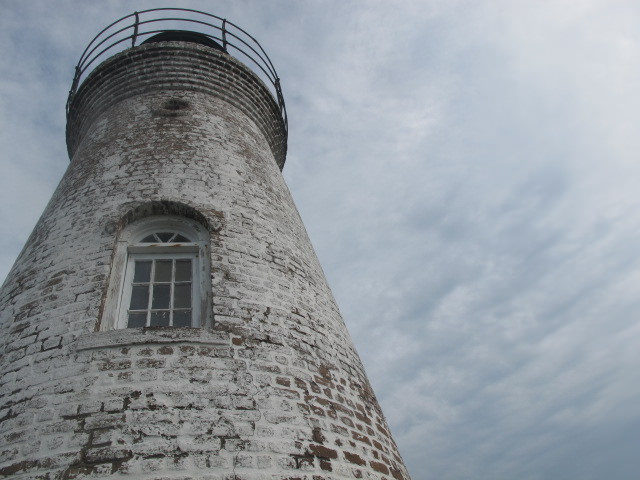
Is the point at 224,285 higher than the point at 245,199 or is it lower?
lower

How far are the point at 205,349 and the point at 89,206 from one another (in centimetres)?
266

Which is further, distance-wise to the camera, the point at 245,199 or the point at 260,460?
the point at 245,199

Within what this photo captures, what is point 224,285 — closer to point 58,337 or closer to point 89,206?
point 58,337

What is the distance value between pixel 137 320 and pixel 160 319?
0.19m

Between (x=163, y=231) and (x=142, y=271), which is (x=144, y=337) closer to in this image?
(x=142, y=271)

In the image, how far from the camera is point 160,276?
193 inches

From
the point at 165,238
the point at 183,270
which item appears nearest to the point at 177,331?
the point at 183,270

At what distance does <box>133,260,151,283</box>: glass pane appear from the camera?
4.87 meters

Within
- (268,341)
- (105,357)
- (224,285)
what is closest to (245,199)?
(224,285)

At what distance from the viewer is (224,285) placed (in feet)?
15.0

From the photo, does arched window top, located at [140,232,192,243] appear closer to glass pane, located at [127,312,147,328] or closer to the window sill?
glass pane, located at [127,312,147,328]

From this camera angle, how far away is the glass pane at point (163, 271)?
4.86m

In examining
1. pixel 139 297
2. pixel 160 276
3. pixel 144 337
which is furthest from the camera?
pixel 160 276

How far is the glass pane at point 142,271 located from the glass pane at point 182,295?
1.11 feet
